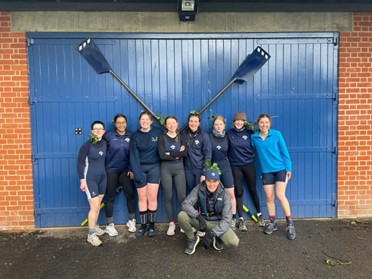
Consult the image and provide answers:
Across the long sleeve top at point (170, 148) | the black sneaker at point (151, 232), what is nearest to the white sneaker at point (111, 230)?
the black sneaker at point (151, 232)

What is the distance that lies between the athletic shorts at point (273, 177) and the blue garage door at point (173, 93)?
552 millimetres

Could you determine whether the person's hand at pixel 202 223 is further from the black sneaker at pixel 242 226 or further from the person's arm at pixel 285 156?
the person's arm at pixel 285 156

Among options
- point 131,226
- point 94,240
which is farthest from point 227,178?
point 94,240

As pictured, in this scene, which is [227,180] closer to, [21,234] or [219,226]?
[219,226]

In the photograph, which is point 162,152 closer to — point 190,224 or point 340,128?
point 190,224

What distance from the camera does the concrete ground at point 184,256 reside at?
3787 mm

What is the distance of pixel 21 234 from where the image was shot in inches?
192

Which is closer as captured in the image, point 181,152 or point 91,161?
point 91,161

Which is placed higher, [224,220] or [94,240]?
[224,220]

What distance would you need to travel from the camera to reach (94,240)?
4.51 m

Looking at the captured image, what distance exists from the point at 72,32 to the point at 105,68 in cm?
69

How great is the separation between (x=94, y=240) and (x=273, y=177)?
102 inches

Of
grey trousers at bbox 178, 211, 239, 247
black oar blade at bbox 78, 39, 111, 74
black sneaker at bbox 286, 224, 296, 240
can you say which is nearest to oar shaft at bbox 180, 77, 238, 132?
grey trousers at bbox 178, 211, 239, 247

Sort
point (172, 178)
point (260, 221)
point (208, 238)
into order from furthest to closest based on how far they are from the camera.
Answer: point (260, 221)
point (172, 178)
point (208, 238)
